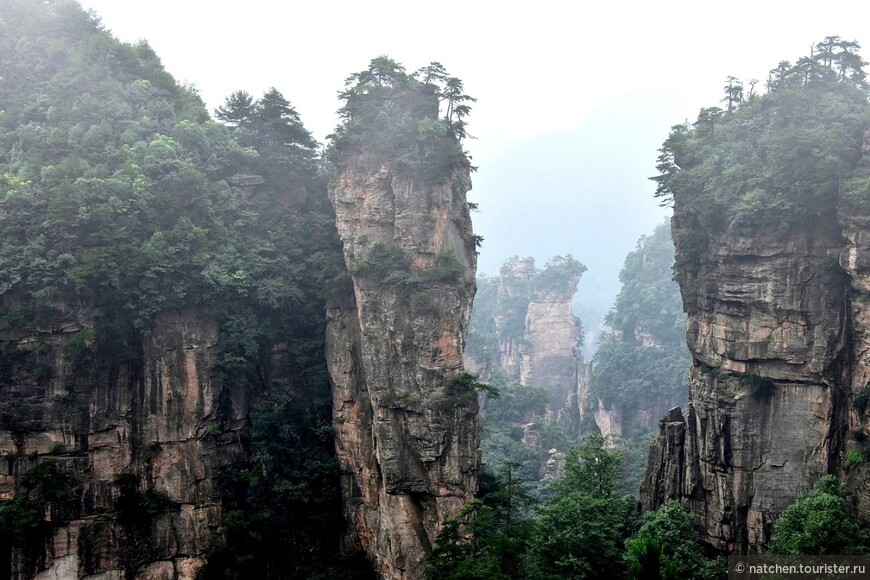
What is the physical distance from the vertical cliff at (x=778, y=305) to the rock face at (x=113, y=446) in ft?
53.0

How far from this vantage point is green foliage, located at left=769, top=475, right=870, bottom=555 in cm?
1561

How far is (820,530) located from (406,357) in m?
12.0

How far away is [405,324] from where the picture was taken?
21.0 metres

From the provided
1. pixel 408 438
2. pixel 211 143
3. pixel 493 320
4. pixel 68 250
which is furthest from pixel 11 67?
pixel 493 320

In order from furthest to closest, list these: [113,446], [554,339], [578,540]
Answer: [554,339] → [113,446] → [578,540]

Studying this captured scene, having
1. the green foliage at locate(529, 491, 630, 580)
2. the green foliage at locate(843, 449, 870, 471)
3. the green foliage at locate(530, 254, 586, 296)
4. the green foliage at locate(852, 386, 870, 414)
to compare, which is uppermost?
the green foliage at locate(530, 254, 586, 296)

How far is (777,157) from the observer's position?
1922cm

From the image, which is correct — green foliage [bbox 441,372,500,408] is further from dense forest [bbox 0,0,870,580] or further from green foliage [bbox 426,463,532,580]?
green foliage [bbox 426,463,532,580]

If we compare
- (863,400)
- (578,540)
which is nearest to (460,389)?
(578,540)

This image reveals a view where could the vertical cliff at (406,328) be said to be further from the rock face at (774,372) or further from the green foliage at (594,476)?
the rock face at (774,372)

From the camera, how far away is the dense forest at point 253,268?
18844mm

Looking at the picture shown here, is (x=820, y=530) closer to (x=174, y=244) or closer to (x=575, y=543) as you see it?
(x=575, y=543)

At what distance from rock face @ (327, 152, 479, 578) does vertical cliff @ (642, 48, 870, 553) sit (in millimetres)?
7762

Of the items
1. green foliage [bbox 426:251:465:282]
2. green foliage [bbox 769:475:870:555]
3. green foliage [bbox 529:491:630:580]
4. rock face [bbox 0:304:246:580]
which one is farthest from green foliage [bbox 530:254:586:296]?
green foliage [bbox 769:475:870:555]
